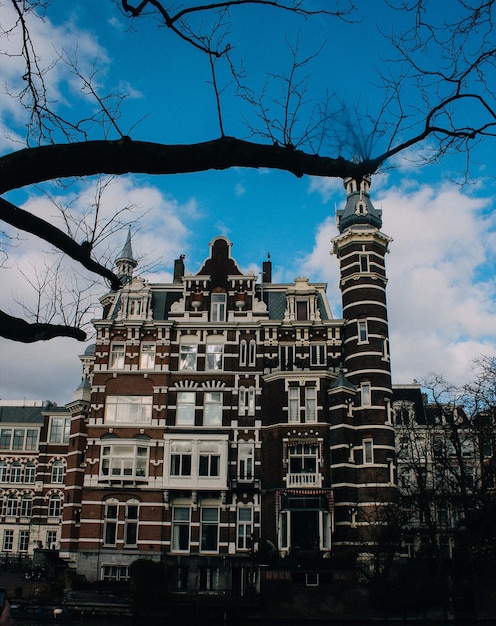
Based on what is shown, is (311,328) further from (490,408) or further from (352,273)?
(490,408)

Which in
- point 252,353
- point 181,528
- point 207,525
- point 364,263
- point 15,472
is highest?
point 364,263

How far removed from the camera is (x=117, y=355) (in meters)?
46.9

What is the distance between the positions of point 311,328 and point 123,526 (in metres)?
18.0

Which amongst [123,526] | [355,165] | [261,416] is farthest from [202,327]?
[355,165]

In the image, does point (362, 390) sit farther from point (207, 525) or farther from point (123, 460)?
point (123, 460)

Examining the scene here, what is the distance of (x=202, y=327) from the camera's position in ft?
153

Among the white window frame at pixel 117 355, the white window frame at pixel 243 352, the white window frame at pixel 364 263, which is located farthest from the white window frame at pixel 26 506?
the white window frame at pixel 364 263

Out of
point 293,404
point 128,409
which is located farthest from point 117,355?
point 293,404

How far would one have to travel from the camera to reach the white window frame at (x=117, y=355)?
153 ft

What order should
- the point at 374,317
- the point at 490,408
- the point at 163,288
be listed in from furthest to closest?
the point at 163,288
the point at 374,317
the point at 490,408

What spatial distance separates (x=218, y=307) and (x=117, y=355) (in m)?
7.82

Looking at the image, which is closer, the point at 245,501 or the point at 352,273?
the point at 245,501

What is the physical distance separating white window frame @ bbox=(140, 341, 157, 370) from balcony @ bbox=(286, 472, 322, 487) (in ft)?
39.9

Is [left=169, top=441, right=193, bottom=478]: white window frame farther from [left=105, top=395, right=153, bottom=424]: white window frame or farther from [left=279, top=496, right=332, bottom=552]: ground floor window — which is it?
[left=279, top=496, right=332, bottom=552]: ground floor window
